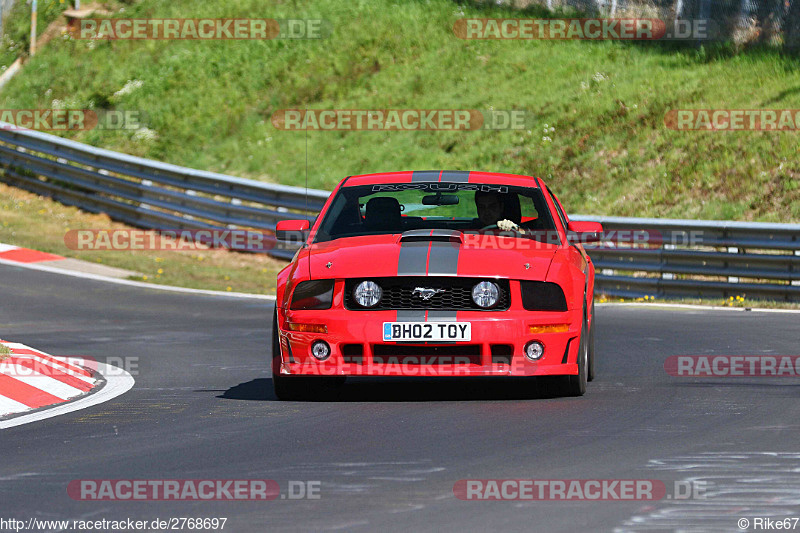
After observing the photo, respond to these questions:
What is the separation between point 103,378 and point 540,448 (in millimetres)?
4521

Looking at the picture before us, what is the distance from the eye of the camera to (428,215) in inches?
378

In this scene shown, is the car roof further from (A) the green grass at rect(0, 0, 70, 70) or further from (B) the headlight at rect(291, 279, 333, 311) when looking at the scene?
(A) the green grass at rect(0, 0, 70, 70)

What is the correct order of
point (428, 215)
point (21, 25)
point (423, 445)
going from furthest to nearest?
1. point (21, 25)
2. point (428, 215)
3. point (423, 445)

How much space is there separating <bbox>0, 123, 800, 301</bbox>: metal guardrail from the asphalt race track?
3.38 metres

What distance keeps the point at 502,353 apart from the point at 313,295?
119cm

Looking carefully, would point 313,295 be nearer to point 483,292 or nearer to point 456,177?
point 483,292

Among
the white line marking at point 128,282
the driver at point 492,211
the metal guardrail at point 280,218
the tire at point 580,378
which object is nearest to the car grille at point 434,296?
the tire at point 580,378

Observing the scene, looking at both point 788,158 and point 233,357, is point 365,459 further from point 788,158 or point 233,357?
point 788,158

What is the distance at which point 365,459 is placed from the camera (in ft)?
20.5

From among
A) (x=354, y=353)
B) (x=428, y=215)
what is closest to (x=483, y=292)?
(x=354, y=353)

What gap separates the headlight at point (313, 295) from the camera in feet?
26.7

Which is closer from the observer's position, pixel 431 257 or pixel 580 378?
pixel 431 257

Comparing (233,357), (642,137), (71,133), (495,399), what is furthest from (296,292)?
(71,133)

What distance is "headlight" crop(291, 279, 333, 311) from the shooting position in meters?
8.14
